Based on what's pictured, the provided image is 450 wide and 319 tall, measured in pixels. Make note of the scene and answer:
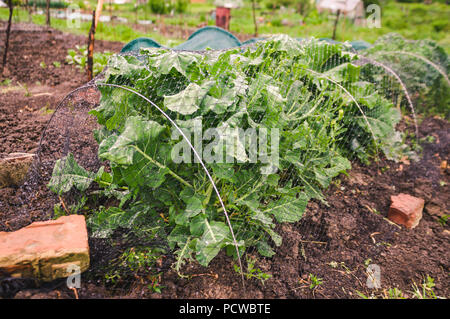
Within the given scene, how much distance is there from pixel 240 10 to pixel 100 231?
13.5 meters

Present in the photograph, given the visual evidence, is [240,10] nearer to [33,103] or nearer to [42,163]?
[33,103]

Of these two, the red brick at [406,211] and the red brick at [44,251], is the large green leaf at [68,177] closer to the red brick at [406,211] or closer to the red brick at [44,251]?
the red brick at [44,251]

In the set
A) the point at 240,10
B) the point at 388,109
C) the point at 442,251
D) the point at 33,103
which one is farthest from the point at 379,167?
the point at 240,10

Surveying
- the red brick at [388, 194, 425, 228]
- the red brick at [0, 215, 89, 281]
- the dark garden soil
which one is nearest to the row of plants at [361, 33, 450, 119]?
the dark garden soil

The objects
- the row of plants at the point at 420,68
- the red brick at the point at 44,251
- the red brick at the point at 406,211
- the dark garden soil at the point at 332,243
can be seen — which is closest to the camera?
Answer: the red brick at the point at 44,251

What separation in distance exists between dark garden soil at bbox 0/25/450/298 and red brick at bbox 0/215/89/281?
0.07 m

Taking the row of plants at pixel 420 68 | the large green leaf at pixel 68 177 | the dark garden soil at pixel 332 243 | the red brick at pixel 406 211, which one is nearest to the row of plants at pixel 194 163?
the large green leaf at pixel 68 177

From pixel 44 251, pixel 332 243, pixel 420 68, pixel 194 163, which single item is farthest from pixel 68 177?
pixel 420 68

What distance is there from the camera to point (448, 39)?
9469 millimetres

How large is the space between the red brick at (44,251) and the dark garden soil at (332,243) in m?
0.07

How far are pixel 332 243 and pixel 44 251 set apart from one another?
1809 millimetres

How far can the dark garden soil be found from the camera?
6.37ft

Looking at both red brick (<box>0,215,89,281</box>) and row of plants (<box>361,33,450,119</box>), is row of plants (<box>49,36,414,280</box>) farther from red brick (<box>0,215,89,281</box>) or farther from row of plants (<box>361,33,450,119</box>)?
row of plants (<box>361,33,450,119</box>)

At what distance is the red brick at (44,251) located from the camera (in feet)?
5.65
